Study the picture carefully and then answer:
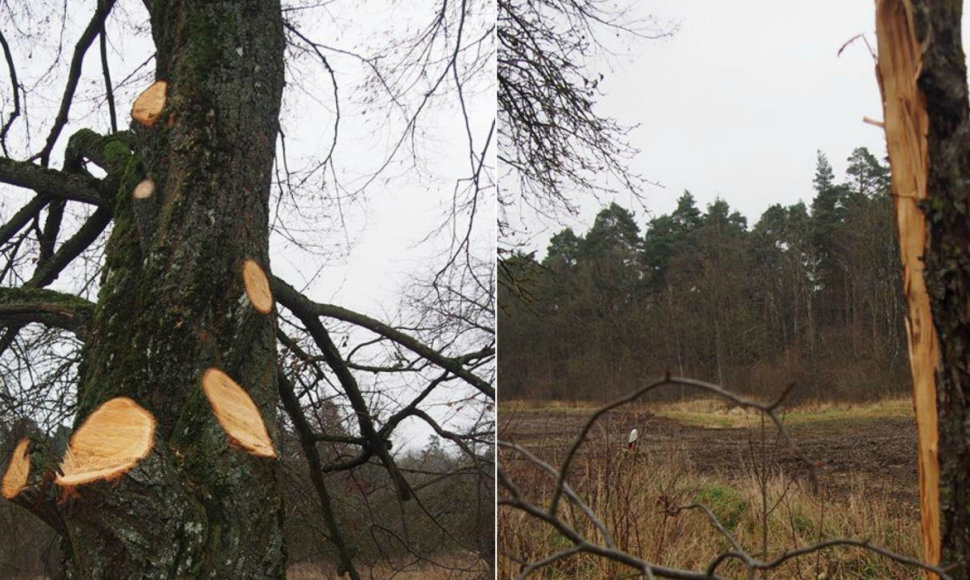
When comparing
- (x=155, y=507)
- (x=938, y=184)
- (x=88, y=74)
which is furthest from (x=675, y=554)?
(x=88, y=74)

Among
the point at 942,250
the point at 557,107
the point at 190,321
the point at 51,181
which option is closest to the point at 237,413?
the point at 190,321

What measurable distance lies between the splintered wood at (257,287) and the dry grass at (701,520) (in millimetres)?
824

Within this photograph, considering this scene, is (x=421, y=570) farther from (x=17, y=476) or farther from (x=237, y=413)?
(x=17, y=476)

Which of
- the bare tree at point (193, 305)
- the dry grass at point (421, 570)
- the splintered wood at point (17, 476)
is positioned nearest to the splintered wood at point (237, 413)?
the bare tree at point (193, 305)

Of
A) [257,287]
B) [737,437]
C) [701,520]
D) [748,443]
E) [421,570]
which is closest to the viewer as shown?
[257,287]

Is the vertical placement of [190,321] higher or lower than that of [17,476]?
higher

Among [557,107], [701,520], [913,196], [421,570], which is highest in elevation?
[557,107]

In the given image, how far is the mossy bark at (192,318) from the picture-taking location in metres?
0.94

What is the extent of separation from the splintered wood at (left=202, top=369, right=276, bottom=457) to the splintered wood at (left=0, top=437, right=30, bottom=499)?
0.22 meters

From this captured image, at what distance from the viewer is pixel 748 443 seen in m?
2.03

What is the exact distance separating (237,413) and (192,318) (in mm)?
141

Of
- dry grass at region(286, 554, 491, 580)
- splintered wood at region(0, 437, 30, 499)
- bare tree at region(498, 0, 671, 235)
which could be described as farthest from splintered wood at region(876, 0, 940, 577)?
dry grass at region(286, 554, 491, 580)

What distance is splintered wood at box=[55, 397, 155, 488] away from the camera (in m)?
0.93

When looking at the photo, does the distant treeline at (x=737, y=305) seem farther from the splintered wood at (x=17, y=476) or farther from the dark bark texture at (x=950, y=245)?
the splintered wood at (x=17, y=476)
